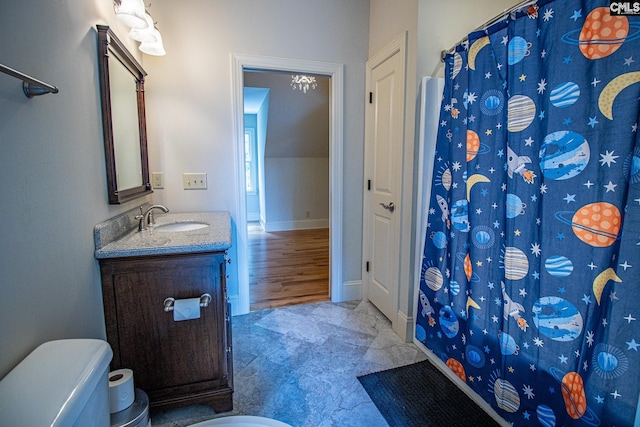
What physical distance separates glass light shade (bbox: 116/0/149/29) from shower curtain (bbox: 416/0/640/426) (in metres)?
1.61

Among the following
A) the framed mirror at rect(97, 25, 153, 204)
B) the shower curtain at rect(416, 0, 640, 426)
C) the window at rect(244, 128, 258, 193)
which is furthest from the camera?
the window at rect(244, 128, 258, 193)

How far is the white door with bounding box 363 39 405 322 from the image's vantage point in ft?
7.18

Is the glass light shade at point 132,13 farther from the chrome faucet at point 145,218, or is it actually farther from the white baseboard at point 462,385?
the white baseboard at point 462,385

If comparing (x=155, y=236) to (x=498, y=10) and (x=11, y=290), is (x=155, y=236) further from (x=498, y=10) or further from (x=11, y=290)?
(x=498, y=10)

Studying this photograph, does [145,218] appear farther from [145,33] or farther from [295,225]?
[295,225]

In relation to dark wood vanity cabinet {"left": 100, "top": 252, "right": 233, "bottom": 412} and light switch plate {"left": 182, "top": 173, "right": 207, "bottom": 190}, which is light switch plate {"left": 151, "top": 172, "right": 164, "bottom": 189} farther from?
dark wood vanity cabinet {"left": 100, "top": 252, "right": 233, "bottom": 412}

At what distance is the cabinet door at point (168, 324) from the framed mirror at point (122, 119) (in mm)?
452

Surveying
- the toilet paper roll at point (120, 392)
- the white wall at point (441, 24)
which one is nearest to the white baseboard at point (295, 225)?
the white wall at point (441, 24)

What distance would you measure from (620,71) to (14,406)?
1.75 m

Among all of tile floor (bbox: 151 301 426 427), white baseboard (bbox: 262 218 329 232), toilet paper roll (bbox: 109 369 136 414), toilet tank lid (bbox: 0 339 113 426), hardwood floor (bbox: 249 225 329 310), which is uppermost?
toilet tank lid (bbox: 0 339 113 426)

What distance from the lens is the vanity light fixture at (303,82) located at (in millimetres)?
3861

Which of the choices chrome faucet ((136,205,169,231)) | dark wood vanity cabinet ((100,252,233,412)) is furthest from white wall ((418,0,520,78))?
chrome faucet ((136,205,169,231))

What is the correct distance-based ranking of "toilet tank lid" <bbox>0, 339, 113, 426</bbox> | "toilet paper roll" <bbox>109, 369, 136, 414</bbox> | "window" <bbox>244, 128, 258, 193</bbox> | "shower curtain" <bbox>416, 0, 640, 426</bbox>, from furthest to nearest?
"window" <bbox>244, 128, 258, 193</bbox>, "toilet paper roll" <bbox>109, 369, 136, 414</bbox>, "shower curtain" <bbox>416, 0, 640, 426</bbox>, "toilet tank lid" <bbox>0, 339, 113, 426</bbox>

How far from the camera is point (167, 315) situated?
1.41 metres
